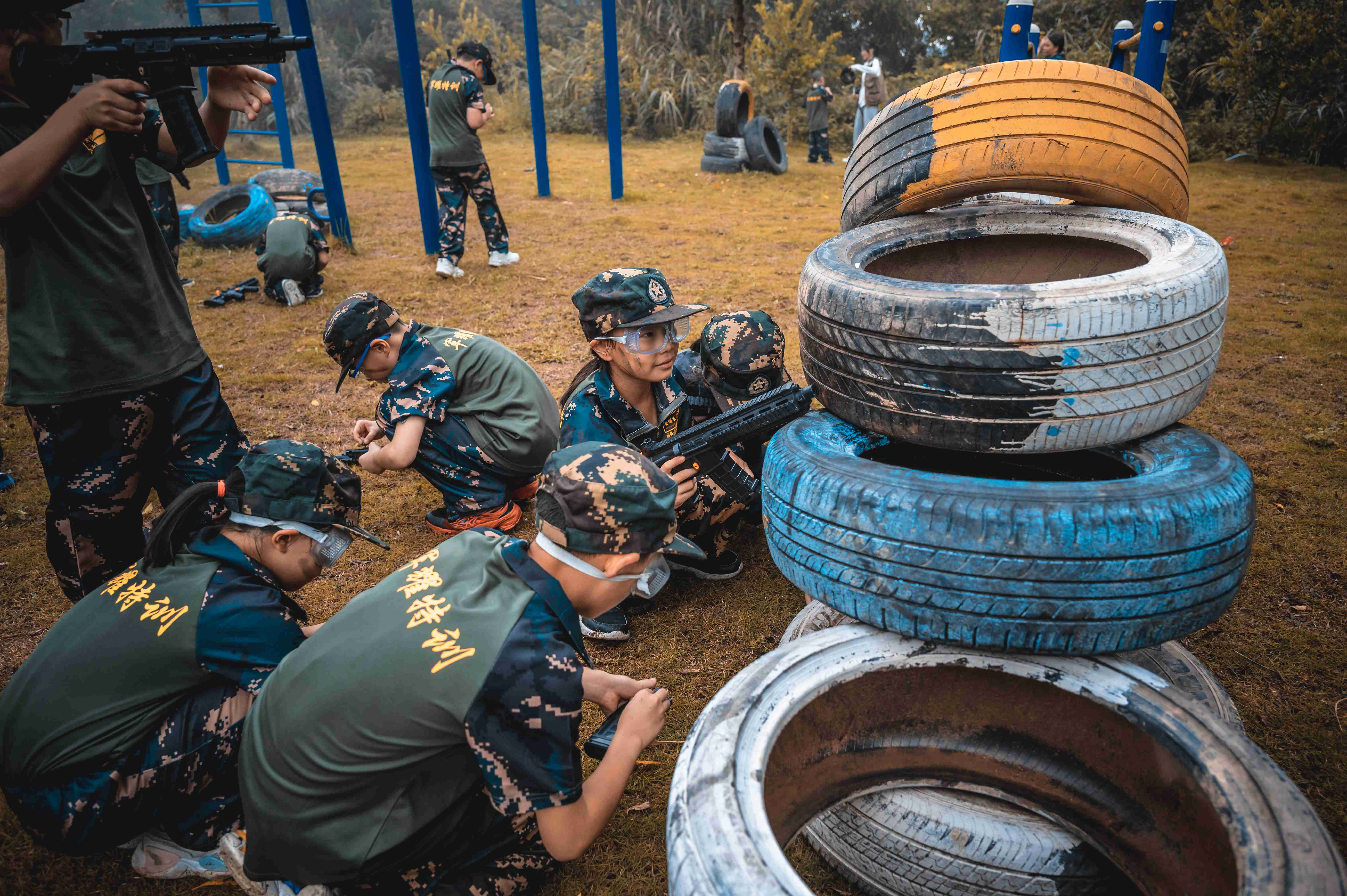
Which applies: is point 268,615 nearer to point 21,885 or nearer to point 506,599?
point 506,599

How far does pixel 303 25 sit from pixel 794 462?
830 centimetres

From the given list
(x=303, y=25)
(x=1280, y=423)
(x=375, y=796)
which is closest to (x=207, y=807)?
(x=375, y=796)

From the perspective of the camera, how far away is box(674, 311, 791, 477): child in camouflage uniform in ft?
11.5

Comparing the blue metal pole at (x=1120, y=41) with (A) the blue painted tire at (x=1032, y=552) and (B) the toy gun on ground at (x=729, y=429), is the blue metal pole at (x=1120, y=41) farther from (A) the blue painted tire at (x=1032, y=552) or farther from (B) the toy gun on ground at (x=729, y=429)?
(A) the blue painted tire at (x=1032, y=552)

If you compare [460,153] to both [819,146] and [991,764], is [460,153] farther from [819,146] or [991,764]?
[819,146]

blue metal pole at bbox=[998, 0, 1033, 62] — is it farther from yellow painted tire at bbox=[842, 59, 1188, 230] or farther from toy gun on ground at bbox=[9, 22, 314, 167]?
toy gun on ground at bbox=[9, 22, 314, 167]

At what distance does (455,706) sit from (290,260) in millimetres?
6773

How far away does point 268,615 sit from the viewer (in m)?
2.15

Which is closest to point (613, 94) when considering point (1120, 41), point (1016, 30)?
point (1120, 41)

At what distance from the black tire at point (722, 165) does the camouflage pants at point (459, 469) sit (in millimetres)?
10567

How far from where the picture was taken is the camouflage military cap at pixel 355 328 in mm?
3527

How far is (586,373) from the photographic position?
3.57m

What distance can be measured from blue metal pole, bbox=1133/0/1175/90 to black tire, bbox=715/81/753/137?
8.20 m

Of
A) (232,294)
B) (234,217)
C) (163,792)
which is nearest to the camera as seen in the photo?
Answer: (163,792)
